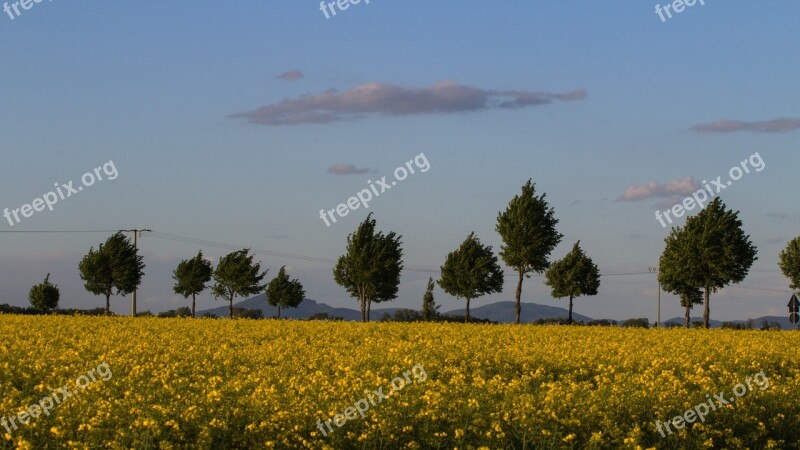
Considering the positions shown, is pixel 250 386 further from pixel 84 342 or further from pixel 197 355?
pixel 84 342

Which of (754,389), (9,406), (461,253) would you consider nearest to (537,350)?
(754,389)

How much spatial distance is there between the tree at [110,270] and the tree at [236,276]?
9719mm

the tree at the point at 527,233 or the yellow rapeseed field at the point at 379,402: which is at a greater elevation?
the tree at the point at 527,233

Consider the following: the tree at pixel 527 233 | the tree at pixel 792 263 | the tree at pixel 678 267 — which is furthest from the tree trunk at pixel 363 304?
the tree at pixel 792 263

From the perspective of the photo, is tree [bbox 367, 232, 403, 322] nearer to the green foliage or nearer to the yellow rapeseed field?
the green foliage

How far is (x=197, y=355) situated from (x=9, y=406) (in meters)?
9.19

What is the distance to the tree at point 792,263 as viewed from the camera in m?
87.1

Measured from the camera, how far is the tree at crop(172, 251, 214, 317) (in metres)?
95.1

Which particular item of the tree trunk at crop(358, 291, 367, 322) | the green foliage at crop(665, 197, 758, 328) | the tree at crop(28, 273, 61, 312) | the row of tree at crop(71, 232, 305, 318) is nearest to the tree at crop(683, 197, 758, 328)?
the green foliage at crop(665, 197, 758, 328)

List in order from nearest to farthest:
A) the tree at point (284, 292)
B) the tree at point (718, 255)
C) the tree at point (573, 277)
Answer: the tree at point (718, 255) < the tree at point (573, 277) < the tree at point (284, 292)

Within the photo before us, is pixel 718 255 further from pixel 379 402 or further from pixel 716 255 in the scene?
pixel 379 402

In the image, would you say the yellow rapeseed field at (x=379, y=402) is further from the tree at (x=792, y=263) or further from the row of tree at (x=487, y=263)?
the tree at (x=792, y=263)

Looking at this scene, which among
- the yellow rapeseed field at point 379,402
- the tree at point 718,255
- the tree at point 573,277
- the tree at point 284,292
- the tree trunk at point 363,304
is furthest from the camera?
the tree at point 284,292

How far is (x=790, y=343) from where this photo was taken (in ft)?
124
